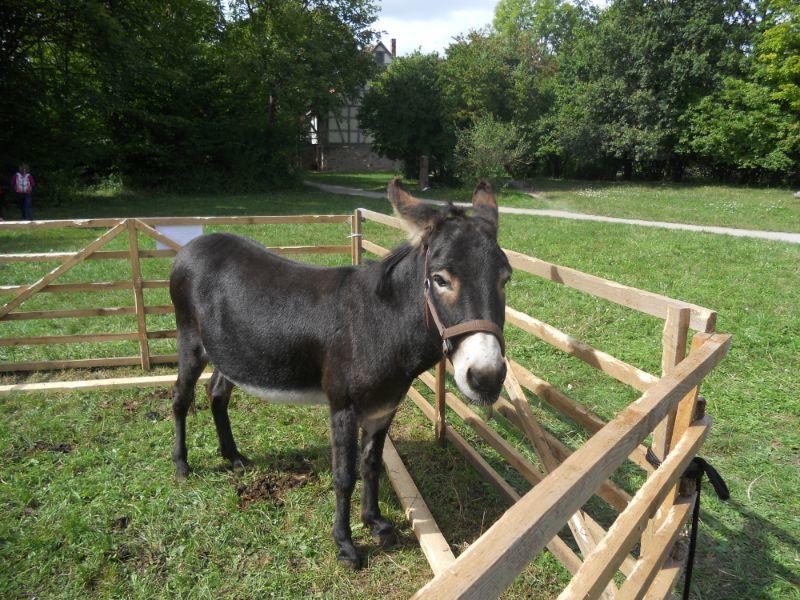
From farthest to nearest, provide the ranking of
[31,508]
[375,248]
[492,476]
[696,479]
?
[375,248], [492,476], [31,508], [696,479]

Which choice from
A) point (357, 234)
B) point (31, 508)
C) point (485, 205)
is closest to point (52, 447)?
point (31, 508)

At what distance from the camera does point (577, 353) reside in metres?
2.61

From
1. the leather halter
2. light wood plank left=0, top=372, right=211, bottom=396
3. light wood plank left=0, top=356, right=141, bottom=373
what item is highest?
the leather halter

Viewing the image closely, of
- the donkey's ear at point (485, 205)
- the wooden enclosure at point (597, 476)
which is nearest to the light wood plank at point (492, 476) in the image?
the wooden enclosure at point (597, 476)

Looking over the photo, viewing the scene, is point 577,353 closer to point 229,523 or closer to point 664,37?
point 229,523

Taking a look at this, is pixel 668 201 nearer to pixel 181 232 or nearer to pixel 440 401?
pixel 440 401

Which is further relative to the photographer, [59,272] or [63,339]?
[63,339]

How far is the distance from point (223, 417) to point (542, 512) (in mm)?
3499

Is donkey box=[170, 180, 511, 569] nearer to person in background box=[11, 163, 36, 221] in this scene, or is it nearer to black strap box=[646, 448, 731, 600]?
black strap box=[646, 448, 731, 600]

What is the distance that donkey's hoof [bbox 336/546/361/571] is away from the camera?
119 inches

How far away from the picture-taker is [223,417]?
402cm

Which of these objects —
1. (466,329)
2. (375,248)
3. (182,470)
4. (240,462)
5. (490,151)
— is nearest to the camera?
(466,329)

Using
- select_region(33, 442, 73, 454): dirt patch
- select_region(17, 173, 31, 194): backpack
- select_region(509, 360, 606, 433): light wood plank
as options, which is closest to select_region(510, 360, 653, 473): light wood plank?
select_region(509, 360, 606, 433): light wood plank

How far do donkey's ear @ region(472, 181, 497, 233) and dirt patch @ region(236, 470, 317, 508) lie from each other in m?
2.51
